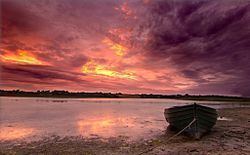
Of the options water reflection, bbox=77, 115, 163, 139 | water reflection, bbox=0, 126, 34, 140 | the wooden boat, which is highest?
the wooden boat

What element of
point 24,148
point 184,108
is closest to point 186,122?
point 184,108

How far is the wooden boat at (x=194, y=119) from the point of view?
11.9 m

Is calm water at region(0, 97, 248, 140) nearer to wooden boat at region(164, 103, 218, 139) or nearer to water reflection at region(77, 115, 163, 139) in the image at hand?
water reflection at region(77, 115, 163, 139)

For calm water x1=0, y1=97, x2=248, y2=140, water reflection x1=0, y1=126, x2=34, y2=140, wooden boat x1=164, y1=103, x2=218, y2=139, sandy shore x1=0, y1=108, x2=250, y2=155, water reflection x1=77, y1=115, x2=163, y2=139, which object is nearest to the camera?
sandy shore x1=0, y1=108, x2=250, y2=155

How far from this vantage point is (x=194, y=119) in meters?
12.0

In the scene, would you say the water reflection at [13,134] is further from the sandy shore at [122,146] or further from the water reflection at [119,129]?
the water reflection at [119,129]

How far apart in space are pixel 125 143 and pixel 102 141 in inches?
52.2

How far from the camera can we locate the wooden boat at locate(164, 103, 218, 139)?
1186cm

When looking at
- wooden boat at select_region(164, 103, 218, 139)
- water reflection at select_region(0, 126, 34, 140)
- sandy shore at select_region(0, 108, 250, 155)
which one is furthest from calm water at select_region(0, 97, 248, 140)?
wooden boat at select_region(164, 103, 218, 139)

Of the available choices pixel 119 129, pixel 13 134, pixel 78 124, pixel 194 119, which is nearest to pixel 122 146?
pixel 194 119

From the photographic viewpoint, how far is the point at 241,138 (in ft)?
36.9

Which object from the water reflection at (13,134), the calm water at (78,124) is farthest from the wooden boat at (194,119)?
the water reflection at (13,134)

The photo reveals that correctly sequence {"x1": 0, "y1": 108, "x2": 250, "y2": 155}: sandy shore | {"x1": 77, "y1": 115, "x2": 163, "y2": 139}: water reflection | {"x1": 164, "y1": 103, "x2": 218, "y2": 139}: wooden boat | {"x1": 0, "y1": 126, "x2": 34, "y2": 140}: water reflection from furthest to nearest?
{"x1": 77, "y1": 115, "x2": 163, "y2": 139}: water reflection
{"x1": 164, "y1": 103, "x2": 218, "y2": 139}: wooden boat
{"x1": 0, "y1": 126, "x2": 34, "y2": 140}: water reflection
{"x1": 0, "y1": 108, "x2": 250, "y2": 155}: sandy shore

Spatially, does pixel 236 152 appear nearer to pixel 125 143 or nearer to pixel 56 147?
pixel 125 143
